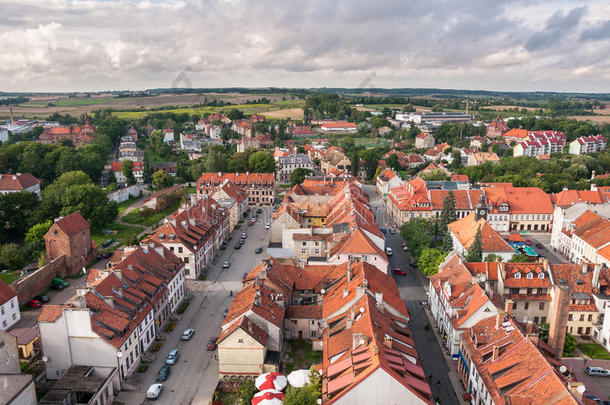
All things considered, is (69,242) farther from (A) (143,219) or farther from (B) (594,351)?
(B) (594,351)

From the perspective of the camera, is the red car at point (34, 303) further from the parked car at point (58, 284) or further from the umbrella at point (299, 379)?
the umbrella at point (299, 379)

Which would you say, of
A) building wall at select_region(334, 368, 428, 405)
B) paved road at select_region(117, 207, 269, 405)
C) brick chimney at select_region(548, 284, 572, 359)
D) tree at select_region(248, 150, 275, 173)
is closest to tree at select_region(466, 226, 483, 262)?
brick chimney at select_region(548, 284, 572, 359)

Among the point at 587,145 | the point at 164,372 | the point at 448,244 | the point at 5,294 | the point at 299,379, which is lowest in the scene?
the point at 164,372

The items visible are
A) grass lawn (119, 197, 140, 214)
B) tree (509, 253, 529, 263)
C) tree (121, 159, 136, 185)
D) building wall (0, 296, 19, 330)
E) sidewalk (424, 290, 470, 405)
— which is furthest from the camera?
tree (121, 159, 136, 185)

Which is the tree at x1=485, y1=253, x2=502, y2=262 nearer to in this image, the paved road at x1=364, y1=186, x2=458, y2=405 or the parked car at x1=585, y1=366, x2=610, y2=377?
the paved road at x1=364, y1=186, x2=458, y2=405

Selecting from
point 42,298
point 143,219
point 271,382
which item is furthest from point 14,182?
point 271,382

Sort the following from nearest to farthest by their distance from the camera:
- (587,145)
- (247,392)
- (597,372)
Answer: (247,392) → (597,372) → (587,145)

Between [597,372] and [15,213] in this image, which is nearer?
[597,372]
